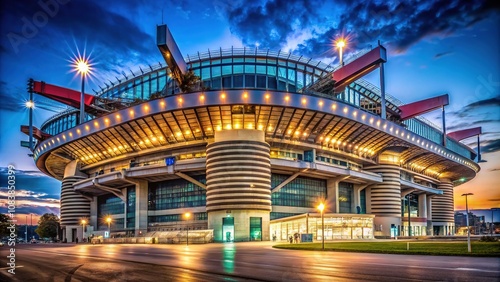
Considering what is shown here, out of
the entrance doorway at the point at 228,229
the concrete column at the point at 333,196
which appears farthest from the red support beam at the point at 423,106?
the entrance doorway at the point at 228,229

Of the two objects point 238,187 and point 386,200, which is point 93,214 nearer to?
point 238,187

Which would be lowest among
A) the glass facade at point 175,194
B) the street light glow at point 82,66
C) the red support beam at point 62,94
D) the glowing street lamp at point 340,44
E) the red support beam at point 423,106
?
the glass facade at point 175,194

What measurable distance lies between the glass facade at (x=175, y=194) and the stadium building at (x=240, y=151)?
0.70 ft

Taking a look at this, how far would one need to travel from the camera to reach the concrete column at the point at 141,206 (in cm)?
8581

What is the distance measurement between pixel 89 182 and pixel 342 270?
83009mm

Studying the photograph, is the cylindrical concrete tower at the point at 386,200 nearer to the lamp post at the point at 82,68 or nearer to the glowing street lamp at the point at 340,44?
the glowing street lamp at the point at 340,44

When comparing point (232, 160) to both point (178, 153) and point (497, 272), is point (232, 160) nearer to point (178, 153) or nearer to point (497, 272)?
point (178, 153)

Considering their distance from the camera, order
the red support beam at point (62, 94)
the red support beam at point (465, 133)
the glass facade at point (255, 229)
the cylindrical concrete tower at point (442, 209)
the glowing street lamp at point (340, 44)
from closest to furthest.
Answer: the glass facade at point (255, 229) < the glowing street lamp at point (340, 44) < the red support beam at point (62, 94) < the cylindrical concrete tower at point (442, 209) < the red support beam at point (465, 133)

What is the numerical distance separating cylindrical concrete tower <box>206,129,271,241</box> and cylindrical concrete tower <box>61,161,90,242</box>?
4540 cm

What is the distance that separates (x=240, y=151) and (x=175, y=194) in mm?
21284

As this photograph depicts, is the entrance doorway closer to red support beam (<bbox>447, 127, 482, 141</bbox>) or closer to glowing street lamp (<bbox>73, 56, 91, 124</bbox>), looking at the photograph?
glowing street lamp (<bbox>73, 56, 91, 124</bbox>)

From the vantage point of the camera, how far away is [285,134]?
78.4 meters

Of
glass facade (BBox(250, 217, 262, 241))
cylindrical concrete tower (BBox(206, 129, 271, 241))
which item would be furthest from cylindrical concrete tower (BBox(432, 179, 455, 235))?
glass facade (BBox(250, 217, 262, 241))

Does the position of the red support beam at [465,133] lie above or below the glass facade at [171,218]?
above
